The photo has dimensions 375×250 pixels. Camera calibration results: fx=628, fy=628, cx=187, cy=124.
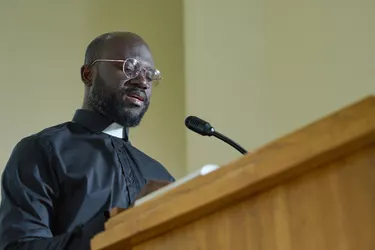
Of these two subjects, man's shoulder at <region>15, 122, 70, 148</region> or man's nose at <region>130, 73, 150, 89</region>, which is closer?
man's shoulder at <region>15, 122, 70, 148</region>

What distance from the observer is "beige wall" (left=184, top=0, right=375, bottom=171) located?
2.17 meters

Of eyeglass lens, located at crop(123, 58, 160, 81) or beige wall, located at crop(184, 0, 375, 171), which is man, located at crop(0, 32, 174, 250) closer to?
eyeglass lens, located at crop(123, 58, 160, 81)

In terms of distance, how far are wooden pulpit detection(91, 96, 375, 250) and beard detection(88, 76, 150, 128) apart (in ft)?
2.86

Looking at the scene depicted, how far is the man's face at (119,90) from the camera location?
1.73 meters

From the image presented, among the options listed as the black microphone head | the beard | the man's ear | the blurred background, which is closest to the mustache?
the beard

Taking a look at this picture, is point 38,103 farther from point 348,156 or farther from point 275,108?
point 348,156

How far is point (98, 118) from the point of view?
5.68 ft

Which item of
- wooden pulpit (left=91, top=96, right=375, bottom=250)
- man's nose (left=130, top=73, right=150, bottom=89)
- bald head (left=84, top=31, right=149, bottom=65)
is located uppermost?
bald head (left=84, top=31, right=149, bottom=65)

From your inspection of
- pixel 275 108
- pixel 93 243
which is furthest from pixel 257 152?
pixel 275 108

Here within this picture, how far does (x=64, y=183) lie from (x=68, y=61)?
1.24m

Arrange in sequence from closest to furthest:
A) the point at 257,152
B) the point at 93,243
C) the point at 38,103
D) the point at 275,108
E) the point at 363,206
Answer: the point at 363,206 < the point at 257,152 < the point at 93,243 < the point at 275,108 < the point at 38,103

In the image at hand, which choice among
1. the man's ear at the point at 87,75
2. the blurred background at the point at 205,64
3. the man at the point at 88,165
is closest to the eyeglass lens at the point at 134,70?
the man at the point at 88,165

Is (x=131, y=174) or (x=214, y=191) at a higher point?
(x=131, y=174)

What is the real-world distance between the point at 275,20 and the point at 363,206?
1.79m
